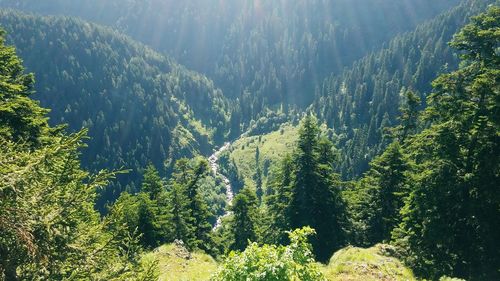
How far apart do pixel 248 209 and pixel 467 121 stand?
35.5 metres

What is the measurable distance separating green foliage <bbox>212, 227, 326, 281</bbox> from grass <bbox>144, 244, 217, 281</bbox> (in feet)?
54.6

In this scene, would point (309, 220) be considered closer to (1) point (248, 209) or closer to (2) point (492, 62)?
(1) point (248, 209)

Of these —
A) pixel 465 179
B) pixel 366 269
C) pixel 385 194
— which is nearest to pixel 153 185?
pixel 385 194

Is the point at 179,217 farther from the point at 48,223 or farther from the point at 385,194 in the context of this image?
the point at 48,223

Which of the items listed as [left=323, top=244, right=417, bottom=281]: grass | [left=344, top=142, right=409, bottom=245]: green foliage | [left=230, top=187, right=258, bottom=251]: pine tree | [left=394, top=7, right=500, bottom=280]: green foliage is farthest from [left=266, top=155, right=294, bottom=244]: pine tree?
[left=323, top=244, right=417, bottom=281]: grass

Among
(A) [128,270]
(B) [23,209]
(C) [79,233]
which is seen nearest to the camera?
(B) [23,209]

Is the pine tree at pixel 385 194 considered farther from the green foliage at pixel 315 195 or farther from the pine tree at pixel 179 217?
the pine tree at pixel 179 217

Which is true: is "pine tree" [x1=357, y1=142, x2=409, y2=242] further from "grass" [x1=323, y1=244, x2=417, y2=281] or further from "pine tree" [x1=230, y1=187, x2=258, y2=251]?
"grass" [x1=323, y1=244, x2=417, y2=281]

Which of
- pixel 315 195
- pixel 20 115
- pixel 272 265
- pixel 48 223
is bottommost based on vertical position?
pixel 272 265

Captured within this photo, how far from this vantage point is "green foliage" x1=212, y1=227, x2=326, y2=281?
9.47m

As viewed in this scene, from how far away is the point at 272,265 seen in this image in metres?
9.43

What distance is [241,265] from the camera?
9.85 meters

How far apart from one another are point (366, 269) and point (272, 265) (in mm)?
13046

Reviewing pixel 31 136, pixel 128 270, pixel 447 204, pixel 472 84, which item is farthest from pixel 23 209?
pixel 472 84
